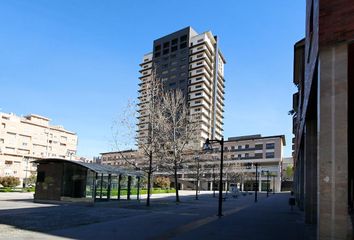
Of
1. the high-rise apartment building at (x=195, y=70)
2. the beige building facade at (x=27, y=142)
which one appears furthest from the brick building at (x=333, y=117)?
the high-rise apartment building at (x=195, y=70)

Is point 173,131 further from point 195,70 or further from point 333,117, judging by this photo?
point 195,70

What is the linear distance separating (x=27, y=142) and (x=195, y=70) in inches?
2315

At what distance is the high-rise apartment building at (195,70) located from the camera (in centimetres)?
12875

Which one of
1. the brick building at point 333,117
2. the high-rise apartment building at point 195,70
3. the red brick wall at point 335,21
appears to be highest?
the high-rise apartment building at point 195,70

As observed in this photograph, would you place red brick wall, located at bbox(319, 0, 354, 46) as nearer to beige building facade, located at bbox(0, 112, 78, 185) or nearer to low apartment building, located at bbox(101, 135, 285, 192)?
low apartment building, located at bbox(101, 135, 285, 192)

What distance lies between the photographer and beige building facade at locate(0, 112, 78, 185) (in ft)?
341

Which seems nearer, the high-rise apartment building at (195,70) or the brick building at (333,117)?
the brick building at (333,117)

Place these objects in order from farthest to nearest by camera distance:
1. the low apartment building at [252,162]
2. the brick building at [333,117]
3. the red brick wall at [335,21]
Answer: the low apartment building at [252,162]
the red brick wall at [335,21]
the brick building at [333,117]

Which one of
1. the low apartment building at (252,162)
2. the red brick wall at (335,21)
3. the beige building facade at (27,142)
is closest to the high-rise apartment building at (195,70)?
the low apartment building at (252,162)

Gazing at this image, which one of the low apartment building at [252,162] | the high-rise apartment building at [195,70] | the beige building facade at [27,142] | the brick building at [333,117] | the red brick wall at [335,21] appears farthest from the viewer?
the high-rise apartment building at [195,70]

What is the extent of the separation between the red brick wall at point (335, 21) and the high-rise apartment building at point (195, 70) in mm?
113153

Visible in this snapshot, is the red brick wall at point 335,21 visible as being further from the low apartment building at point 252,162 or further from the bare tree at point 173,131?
the low apartment building at point 252,162

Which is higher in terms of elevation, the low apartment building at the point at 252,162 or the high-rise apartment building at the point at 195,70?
the high-rise apartment building at the point at 195,70

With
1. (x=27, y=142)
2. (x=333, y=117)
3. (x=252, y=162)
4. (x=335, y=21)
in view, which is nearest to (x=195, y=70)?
(x=252, y=162)
